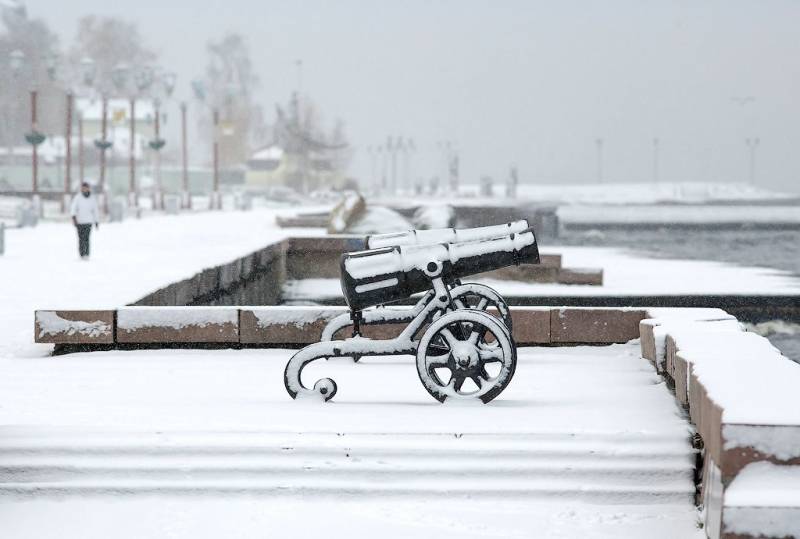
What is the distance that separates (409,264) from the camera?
7.05 meters

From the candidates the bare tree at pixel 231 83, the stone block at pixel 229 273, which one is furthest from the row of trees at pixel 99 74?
the stone block at pixel 229 273

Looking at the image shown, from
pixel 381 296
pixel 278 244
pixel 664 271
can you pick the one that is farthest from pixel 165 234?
pixel 381 296

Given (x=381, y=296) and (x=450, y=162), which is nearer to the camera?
(x=381, y=296)

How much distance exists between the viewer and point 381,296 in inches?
280

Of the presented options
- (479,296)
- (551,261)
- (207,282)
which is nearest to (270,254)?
(551,261)

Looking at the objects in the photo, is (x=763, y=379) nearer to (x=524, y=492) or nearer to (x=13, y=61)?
(x=524, y=492)

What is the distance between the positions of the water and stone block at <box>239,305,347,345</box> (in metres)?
11.8

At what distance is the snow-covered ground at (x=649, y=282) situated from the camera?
73.3ft

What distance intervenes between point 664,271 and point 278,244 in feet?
34.2

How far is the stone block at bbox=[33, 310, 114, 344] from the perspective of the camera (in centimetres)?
939

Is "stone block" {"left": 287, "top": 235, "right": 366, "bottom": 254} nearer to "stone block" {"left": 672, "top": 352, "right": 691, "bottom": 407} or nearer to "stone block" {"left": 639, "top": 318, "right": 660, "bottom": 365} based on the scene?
"stone block" {"left": 639, "top": 318, "right": 660, "bottom": 365}

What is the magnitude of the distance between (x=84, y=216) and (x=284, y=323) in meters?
11.6

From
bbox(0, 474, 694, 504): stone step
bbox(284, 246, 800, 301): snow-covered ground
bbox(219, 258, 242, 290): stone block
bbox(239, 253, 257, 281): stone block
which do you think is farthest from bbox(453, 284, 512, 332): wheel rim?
bbox(284, 246, 800, 301): snow-covered ground

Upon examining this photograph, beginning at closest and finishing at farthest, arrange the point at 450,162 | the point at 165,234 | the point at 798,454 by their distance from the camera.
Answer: the point at 798,454 < the point at 165,234 < the point at 450,162
